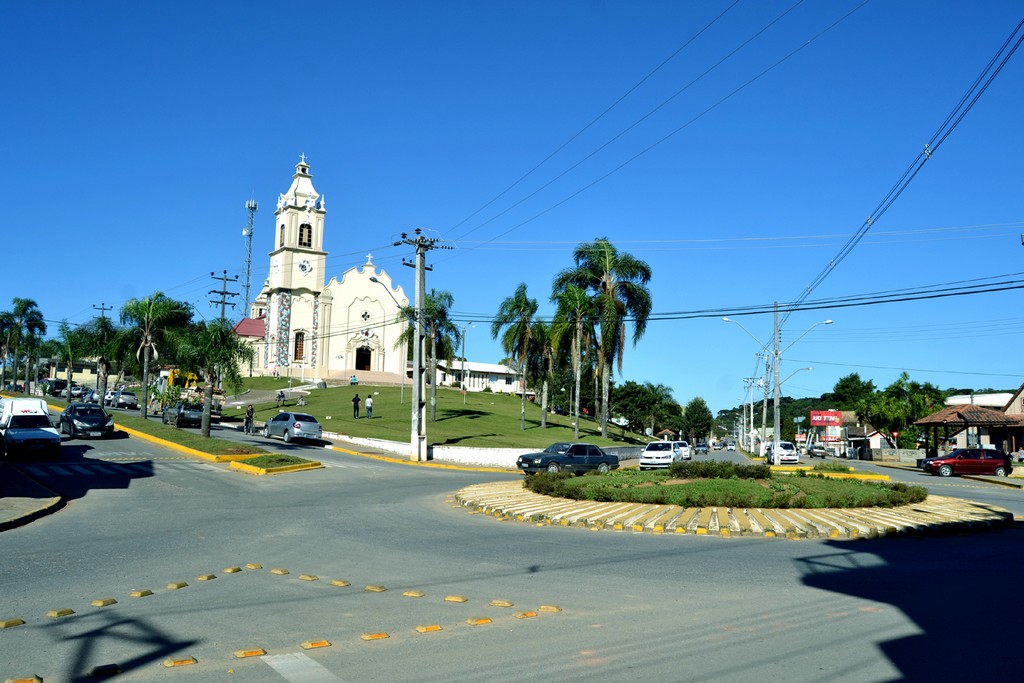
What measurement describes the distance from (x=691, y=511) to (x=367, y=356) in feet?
258

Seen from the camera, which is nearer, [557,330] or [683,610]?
[683,610]

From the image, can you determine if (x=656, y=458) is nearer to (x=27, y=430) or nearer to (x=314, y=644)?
(x=27, y=430)

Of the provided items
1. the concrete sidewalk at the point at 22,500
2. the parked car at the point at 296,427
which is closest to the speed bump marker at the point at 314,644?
the concrete sidewalk at the point at 22,500

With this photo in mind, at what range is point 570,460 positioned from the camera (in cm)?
3203

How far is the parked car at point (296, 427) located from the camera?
4006cm

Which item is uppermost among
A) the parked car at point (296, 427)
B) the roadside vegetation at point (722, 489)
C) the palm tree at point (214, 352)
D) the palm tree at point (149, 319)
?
the palm tree at point (149, 319)

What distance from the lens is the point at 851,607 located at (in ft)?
29.1

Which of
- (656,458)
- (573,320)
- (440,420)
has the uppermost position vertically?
(573,320)

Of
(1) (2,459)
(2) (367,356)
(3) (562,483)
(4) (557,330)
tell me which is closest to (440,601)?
(3) (562,483)

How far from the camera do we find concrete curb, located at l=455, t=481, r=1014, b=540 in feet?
47.8

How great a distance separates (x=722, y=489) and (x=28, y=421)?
2510 cm

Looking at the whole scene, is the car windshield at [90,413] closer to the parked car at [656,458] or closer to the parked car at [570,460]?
the parked car at [570,460]

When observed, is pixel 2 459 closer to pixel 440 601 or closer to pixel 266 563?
pixel 266 563

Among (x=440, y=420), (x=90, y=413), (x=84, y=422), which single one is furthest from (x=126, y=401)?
(x=84, y=422)
